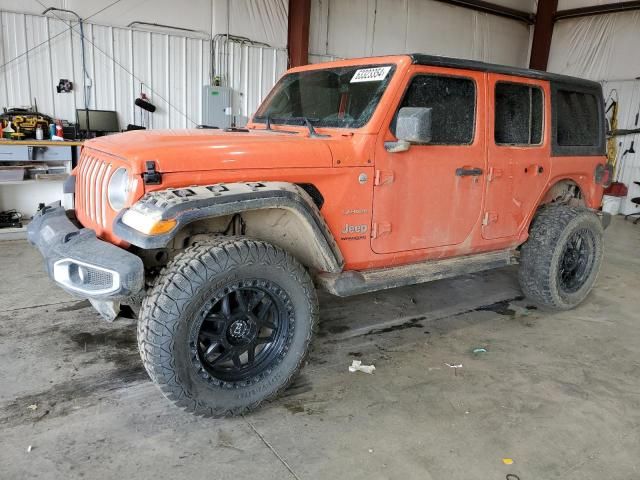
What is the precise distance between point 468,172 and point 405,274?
0.80 metres

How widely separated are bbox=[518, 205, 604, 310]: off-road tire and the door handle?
951mm

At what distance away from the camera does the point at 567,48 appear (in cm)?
1152

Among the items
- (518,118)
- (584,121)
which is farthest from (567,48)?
(518,118)

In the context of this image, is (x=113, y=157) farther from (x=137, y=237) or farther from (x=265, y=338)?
(x=265, y=338)

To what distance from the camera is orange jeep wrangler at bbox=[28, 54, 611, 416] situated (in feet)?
7.48

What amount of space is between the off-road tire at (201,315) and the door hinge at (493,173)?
1.64 m

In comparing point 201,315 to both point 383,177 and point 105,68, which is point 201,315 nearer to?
point 383,177

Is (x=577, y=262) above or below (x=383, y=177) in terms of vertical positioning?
below

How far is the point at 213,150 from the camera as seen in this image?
97.1 inches

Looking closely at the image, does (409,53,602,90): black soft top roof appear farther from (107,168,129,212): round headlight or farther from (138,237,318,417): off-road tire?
(107,168,129,212): round headlight

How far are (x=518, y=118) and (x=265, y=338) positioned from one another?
243 cm

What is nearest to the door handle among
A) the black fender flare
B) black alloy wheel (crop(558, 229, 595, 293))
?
the black fender flare

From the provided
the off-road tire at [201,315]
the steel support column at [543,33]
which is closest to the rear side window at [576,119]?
the off-road tire at [201,315]

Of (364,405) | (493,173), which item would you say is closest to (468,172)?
(493,173)
